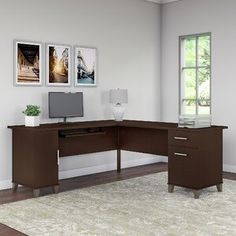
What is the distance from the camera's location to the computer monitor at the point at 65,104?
17.4ft

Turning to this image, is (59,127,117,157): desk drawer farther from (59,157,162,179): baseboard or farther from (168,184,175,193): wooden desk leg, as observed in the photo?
(168,184,175,193): wooden desk leg

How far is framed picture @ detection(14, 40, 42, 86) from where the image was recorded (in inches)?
202

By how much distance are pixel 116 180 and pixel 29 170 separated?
1.30 meters

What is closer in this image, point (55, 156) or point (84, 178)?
point (55, 156)

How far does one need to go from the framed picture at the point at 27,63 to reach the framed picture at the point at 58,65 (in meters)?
0.13

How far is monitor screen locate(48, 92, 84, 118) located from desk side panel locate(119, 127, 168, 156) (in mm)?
730

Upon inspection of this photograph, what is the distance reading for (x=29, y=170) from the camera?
15.4 ft

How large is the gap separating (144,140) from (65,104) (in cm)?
116

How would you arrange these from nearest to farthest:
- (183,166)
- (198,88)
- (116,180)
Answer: (183,166), (116,180), (198,88)

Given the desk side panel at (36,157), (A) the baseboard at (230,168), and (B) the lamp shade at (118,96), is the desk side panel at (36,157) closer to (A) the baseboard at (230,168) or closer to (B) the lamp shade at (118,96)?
(B) the lamp shade at (118,96)

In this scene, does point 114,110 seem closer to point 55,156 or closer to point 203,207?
point 55,156

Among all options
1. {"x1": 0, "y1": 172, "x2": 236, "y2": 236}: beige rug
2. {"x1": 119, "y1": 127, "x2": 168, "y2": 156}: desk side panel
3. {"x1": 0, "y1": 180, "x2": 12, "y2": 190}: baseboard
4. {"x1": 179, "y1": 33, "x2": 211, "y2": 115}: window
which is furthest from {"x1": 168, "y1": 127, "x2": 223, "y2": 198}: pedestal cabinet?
{"x1": 0, "y1": 180, "x2": 12, "y2": 190}: baseboard

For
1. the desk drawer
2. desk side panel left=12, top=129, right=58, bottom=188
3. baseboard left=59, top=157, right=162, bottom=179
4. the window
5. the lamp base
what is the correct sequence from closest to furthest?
desk side panel left=12, top=129, right=58, bottom=188
the desk drawer
baseboard left=59, top=157, right=162, bottom=179
the lamp base
the window

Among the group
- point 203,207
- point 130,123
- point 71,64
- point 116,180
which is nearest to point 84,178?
point 116,180
